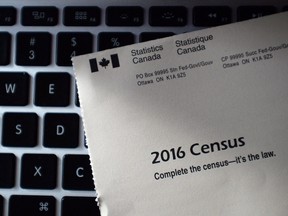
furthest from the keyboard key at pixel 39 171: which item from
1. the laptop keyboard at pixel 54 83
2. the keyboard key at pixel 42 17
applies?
the keyboard key at pixel 42 17

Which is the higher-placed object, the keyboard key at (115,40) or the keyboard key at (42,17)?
the keyboard key at (42,17)

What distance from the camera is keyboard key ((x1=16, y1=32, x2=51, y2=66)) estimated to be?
0.34 meters

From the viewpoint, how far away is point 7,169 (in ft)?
1.13

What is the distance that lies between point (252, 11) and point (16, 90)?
0.19 meters

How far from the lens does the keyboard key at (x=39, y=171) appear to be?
0.34m

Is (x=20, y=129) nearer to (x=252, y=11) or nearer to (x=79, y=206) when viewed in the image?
(x=79, y=206)

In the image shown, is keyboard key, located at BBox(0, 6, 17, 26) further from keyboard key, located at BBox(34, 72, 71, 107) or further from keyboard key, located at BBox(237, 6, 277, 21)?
keyboard key, located at BBox(237, 6, 277, 21)

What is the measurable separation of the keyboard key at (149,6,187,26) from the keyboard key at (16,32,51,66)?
0.08m

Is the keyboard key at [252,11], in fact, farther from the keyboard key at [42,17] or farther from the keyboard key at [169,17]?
the keyboard key at [42,17]

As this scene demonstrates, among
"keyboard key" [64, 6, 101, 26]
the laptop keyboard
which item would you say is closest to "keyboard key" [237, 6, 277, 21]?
the laptop keyboard

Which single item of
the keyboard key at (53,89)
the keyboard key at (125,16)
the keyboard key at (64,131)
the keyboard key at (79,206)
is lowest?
the keyboard key at (79,206)

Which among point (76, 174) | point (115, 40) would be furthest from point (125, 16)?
point (76, 174)

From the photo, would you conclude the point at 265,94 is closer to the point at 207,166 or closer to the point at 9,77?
the point at 207,166

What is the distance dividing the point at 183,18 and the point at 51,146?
142 millimetres
